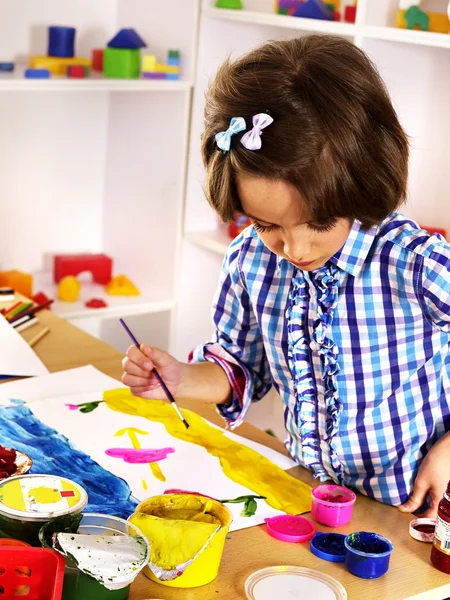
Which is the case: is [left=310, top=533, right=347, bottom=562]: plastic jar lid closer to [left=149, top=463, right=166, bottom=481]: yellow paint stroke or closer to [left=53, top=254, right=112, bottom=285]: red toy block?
[left=149, top=463, right=166, bottom=481]: yellow paint stroke

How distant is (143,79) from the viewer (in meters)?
2.00

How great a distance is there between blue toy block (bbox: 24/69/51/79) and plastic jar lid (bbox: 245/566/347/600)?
1.27m

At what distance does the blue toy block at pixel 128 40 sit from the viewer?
1990 mm

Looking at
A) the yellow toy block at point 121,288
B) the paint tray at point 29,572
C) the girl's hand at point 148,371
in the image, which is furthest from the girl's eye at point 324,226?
the yellow toy block at point 121,288

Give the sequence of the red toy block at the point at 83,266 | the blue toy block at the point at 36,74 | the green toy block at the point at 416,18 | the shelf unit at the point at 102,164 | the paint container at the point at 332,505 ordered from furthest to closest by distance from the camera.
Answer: the red toy block at the point at 83,266
the shelf unit at the point at 102,164
the blue toy block at the point at 36,74
the green toy block at the point at 416,18
the paint container at the point at 332,505

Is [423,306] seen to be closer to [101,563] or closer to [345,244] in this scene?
[345,244]

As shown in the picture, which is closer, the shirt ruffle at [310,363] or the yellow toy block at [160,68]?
the shirt ruffle at [310,363]

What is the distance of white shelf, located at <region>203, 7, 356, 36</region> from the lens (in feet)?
5.32

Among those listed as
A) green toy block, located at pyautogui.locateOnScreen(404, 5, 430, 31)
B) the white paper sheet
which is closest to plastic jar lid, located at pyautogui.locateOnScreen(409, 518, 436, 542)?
the white paper sheet

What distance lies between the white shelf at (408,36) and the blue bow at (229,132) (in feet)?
2.27

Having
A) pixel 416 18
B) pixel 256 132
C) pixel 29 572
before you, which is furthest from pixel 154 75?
pixel 29 572

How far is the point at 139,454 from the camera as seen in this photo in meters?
1.11

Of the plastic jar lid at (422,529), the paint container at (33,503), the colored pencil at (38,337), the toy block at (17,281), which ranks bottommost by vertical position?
the toy block at (17,281)

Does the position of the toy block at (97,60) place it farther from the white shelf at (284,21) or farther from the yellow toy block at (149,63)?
the white shelf at (284,21)
